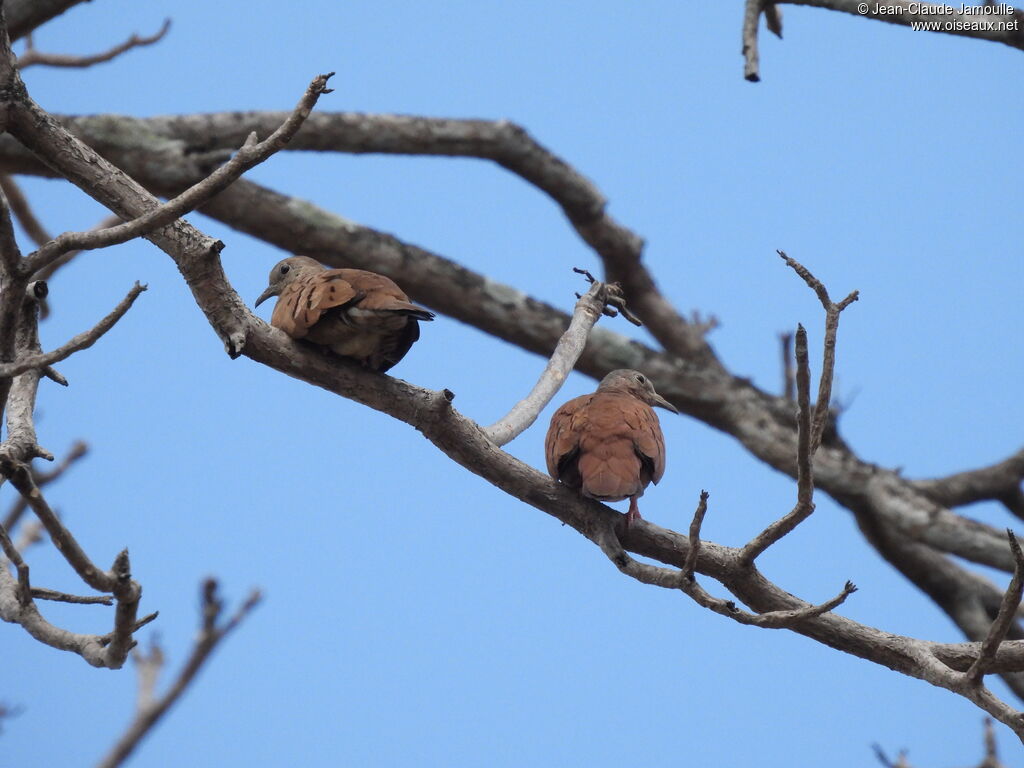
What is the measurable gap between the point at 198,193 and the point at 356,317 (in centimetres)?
90

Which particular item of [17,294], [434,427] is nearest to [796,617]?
[434,427]

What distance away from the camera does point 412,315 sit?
3861mm

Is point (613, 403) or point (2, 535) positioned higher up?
point (613, 403)

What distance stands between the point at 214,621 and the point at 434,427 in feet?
4.09

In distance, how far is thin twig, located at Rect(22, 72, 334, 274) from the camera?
3.00 metres

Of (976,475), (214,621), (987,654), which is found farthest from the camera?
(976,475)

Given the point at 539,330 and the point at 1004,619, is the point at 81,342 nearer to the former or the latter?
the point at 1004,619

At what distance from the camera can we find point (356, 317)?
388 cm

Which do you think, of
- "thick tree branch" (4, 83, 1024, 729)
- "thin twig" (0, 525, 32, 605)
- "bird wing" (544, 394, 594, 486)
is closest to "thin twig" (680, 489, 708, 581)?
"bird wing" (544, 394, 594, 486)

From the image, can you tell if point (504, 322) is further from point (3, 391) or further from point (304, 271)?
point (3, 391)

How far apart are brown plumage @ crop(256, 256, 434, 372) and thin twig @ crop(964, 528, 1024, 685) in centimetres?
189

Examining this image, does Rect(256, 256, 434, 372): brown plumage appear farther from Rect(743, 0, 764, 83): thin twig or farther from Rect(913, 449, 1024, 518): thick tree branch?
Rect(913, 449, 1024, 518): thick tree branch

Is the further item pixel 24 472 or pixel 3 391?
pixel 3 391

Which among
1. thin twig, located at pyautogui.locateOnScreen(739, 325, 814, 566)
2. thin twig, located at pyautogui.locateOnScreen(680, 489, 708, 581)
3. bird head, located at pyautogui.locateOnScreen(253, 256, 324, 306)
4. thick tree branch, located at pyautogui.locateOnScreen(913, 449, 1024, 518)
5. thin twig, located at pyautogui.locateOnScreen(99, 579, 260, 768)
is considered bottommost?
thin twig, located at pyautogui.locateOnScreen(99, 579, 260, 768)
